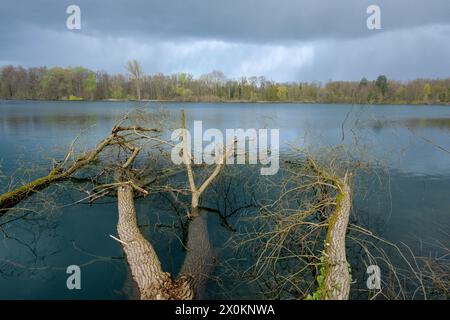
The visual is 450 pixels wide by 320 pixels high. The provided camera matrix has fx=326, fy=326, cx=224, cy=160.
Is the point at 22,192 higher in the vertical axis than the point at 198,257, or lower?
higher

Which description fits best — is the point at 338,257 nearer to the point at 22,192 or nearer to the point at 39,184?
the point at 22,192

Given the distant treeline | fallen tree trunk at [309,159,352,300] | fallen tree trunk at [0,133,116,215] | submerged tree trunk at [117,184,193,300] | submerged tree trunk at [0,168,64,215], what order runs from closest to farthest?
fallen tree trunk at [309,159,352,300], submerged tree trunk at [117,184,193,300], submerged tree trunk at [0,168,64,215], fallen tree trunk at [0,133,116,215], the distant treeline

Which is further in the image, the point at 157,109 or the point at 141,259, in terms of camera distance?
the point at 157,109

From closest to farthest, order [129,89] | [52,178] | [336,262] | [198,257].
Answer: [336,262] → [198,257] → [52,178] → [129,89]

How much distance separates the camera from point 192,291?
492 cm

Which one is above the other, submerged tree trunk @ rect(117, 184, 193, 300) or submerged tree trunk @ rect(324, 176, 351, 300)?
submerged tree trunk @ rect(324, 176, 351, 300)

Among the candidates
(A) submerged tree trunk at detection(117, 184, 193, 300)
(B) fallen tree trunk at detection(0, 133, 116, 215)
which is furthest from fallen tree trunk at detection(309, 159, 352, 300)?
(B) fallen tree trunk at detection(0, 133, 116, 215)

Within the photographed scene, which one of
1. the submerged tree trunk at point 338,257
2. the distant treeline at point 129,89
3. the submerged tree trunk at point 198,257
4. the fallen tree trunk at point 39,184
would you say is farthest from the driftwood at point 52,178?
the distant treeline at point 129,89

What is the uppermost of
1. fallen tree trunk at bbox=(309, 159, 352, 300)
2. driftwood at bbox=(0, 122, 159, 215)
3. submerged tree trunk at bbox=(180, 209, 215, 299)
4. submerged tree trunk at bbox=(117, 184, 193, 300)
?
driftwood at bbox=(0, 122, 159, 215)

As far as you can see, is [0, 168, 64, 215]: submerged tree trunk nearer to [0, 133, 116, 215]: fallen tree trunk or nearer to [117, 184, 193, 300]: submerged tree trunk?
[0, 133, 116, 215]: fallen tree trunk

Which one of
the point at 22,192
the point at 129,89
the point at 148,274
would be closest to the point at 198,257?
the point at 148,274
